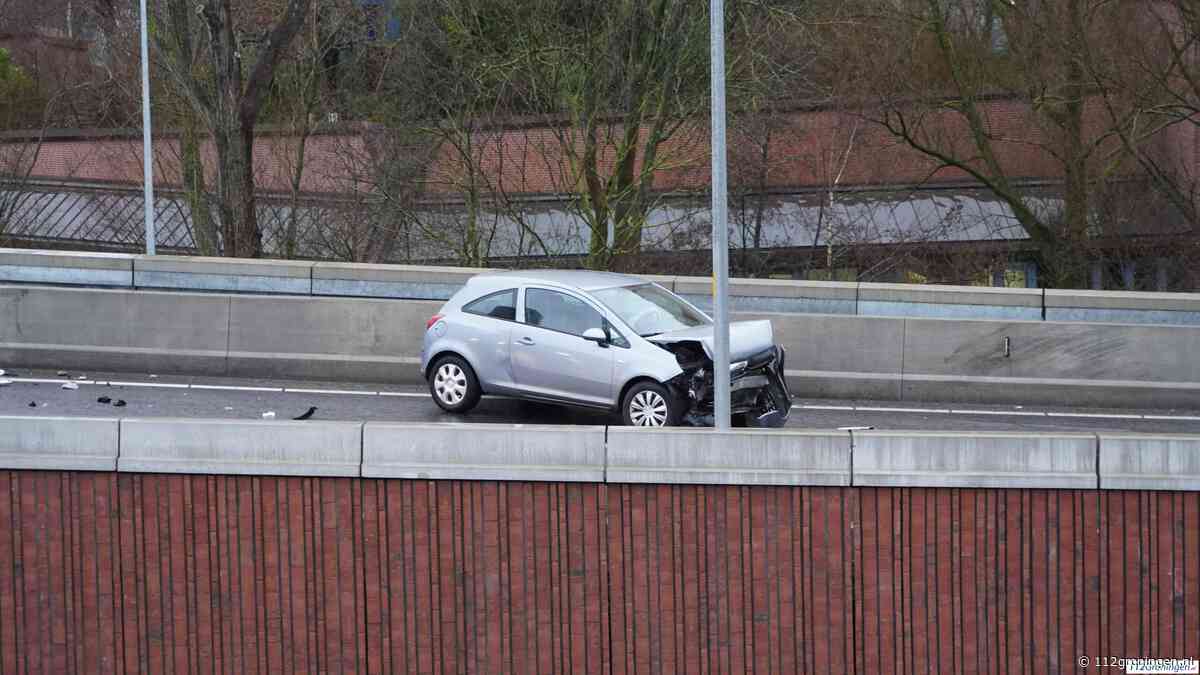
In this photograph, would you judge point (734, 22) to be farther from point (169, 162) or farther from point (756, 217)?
point (169, 162)

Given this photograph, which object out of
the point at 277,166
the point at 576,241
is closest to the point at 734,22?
the point at 576,241

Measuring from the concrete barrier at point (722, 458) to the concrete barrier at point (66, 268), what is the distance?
9067mm

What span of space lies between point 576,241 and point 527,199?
1.80 meters

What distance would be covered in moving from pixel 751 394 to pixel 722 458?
2.30 meters

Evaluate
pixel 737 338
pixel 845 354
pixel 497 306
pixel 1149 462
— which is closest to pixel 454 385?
pixel 497 306

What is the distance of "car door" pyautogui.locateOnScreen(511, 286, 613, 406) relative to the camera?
41.8 ft

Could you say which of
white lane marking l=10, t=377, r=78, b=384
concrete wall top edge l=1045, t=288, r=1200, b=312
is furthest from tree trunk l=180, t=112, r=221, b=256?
concrete wall top edge l=1045, t=288, r=1200, b=312

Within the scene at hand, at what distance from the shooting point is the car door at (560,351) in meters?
12.7

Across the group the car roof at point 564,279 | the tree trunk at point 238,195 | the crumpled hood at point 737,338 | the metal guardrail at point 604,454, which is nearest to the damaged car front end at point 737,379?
the crumpled hood at point 737,338

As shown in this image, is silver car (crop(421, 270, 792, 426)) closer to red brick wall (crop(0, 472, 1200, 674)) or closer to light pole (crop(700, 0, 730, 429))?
light pole (crop(700, 0, 730, 429))

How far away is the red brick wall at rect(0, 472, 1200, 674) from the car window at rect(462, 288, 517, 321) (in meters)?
3.24

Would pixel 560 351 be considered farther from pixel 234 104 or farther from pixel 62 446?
pixel 234 104

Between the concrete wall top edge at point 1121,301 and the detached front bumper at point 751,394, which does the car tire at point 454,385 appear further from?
the concrete wall top edge at point 1121,301

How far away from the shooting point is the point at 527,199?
1211 inches
